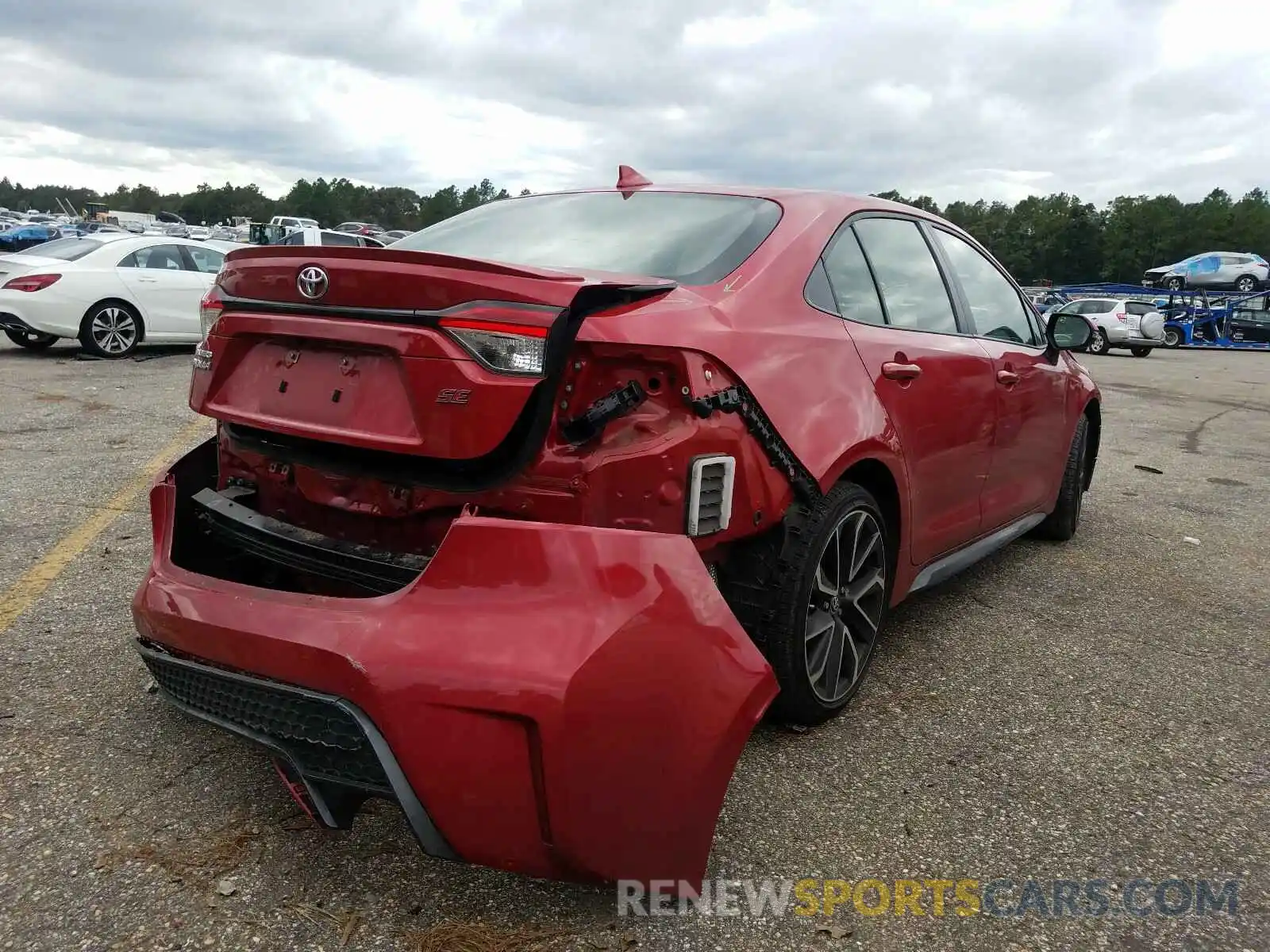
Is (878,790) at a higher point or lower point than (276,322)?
lower

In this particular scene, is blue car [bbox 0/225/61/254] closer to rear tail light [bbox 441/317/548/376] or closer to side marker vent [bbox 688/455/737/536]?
rear tail light [bbox 441/317/548/376]

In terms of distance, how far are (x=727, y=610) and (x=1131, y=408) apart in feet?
37.8

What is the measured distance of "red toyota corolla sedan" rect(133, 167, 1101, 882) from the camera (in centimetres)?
175

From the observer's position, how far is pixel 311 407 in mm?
2170

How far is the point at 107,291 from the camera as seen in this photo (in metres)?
10.6

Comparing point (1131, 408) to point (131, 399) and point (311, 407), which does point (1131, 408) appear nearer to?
point (131, 399)

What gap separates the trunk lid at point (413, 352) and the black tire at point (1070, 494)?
128 inches

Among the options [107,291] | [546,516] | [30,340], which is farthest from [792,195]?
[30,340]

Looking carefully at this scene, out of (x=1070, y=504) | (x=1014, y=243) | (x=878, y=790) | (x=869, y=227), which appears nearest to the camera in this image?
(x=878, y=790)

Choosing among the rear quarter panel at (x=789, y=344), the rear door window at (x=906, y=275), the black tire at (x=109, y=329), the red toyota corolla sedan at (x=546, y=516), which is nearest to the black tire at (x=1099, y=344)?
the black tire at (x=109, y=329)

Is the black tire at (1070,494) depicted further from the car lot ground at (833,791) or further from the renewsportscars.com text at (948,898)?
the renewsportscars.com text at (948,898)

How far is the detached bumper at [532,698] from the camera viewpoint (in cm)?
172

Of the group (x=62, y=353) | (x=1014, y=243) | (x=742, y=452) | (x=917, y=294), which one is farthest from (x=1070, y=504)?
(x=1014, y=243)

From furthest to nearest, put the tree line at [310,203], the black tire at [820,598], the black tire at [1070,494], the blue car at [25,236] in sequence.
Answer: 1. the tree line at [310,203]
2. the blue car at [25,236]
3. the black tire at [1070,494]
4. the black tire at [820,598]
